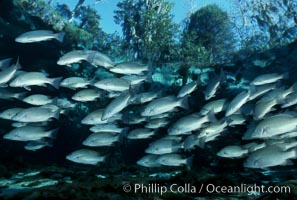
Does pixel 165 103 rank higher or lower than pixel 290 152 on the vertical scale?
higher

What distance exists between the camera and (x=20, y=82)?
7.09 m

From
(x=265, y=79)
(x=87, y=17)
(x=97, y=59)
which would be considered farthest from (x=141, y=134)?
(x=87, y=17)

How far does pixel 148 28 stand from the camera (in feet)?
42.5

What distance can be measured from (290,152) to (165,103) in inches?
110

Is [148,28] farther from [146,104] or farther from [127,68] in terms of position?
[127,68]

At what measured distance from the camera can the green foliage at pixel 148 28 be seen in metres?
12.3

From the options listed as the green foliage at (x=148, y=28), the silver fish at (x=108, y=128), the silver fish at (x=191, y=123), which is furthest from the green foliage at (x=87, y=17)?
the silver fish at (x=191, y=123)

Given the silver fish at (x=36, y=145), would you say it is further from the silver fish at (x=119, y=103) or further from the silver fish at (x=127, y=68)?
the silver fish at (x=127, y=68)

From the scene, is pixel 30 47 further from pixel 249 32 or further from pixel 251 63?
pixel 249 32

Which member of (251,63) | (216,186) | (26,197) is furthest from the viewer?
(251,63)

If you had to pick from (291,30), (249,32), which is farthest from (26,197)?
(249,32)

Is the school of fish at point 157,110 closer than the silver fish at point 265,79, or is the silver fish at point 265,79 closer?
the school of fish at point 157,110

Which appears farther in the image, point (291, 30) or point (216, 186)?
point (291, 30)

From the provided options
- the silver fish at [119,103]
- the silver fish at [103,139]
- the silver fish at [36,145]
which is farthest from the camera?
the silver fish at [36,145]
